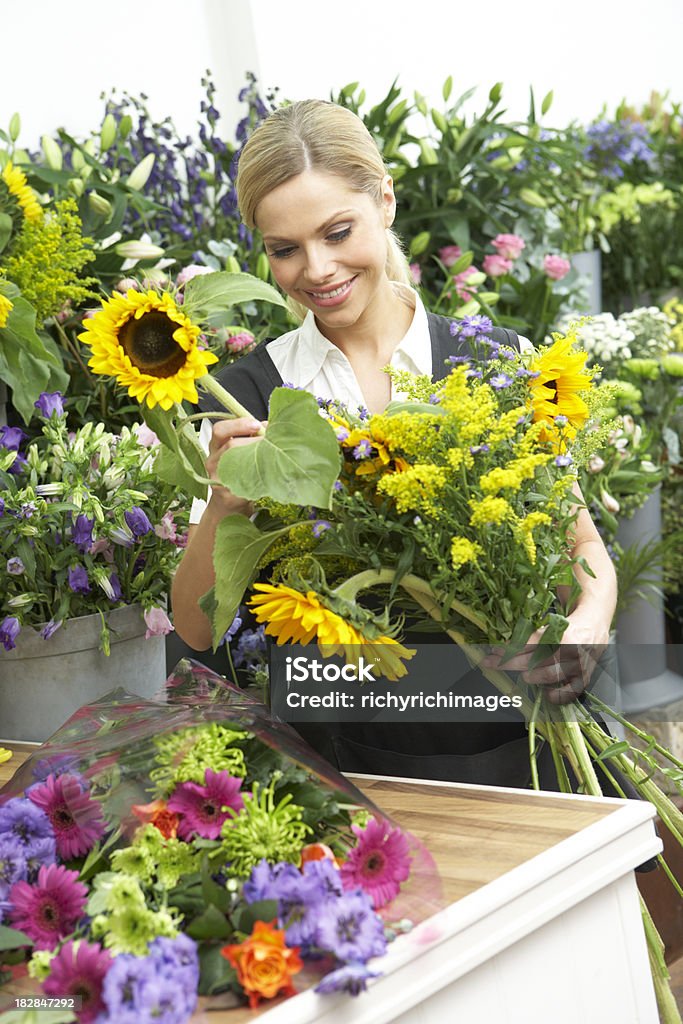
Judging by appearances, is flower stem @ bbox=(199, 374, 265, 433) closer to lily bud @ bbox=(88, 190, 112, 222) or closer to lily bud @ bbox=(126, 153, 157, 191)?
lily bud @ bbox=(88, 190, 112, 222)

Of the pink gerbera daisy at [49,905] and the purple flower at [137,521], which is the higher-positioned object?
the purple flower at [137,521]

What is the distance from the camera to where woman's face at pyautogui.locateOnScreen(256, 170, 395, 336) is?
4.24 ft

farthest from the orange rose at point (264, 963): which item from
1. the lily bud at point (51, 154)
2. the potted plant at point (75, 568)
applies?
the lily bud at point (51, 154)

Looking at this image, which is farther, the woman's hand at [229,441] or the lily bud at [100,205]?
the lily bud at [100,205]

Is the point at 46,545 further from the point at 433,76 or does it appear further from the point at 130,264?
the point at 433,76

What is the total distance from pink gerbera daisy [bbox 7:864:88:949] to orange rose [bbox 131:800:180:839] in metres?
0.06

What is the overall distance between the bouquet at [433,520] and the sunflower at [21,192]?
28.4 inches

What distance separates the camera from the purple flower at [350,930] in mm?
699

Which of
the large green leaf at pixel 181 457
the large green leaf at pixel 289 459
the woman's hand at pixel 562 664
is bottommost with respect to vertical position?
the woman's hand at pixel 562 664

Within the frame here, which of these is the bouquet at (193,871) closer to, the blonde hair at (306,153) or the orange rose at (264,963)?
the orange rose at (264,963)

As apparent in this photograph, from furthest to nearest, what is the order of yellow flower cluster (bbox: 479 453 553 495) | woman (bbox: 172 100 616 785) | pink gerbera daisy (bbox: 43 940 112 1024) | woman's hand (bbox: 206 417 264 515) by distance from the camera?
woman (bbox: 172 100 616 785)
woman's hand (bbox: 206 417 264 515)
yellow flower cluster (bbox: 479 453 553 495)
pink gerbera daisy (bbox: 43 940 112 1024)

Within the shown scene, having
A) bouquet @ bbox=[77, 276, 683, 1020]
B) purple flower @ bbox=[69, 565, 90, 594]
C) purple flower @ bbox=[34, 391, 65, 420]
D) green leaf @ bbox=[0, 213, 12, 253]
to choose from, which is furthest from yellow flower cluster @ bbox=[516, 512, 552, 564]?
green leaf @ bbox=[0, 213, 12, 253]

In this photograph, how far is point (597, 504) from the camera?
244 cm

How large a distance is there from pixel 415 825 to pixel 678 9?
430 centimetres
